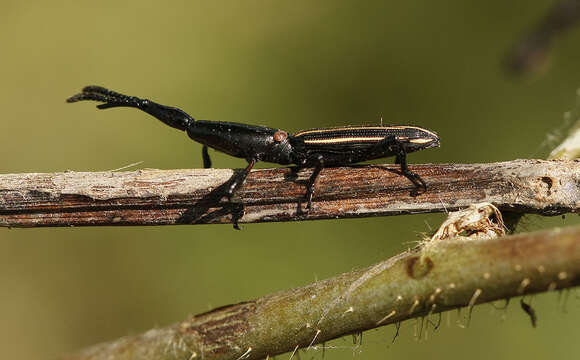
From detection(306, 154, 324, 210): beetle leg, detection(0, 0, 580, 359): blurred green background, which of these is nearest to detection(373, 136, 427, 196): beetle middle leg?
detection(306, 154, 324, 210): beetle leg

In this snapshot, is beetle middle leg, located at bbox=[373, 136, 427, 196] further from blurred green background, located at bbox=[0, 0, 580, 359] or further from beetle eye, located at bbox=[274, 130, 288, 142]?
blurred green background, located at bbox=[0, 0, 580, 359]

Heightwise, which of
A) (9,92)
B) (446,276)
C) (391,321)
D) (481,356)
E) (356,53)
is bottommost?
(481,356)

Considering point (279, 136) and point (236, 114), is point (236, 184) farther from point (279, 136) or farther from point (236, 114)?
point (236, 114)

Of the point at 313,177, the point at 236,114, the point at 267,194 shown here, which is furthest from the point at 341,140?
the point at 236,114

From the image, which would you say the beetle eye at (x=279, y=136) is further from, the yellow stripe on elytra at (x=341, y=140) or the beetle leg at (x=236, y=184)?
the beetle leg at (x=236, y=184)

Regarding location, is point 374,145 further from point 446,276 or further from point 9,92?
point 9,92

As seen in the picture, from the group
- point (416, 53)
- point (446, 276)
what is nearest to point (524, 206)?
point (446, 276)
